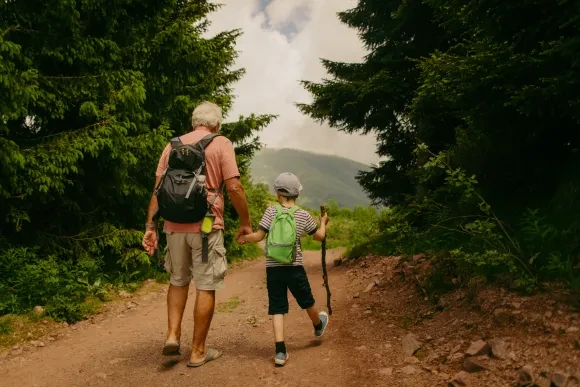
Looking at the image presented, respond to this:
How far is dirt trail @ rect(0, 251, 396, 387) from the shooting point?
4012 mm

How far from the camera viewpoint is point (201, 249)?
4.26 metres

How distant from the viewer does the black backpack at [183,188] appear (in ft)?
13.3

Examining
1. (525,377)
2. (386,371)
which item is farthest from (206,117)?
(525,377)

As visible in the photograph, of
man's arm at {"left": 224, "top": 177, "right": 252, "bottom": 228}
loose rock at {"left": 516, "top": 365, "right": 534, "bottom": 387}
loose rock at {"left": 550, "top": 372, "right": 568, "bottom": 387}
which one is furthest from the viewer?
man's arm at {"left": 224, "top": 177, "right": 252, "bottom": 228}

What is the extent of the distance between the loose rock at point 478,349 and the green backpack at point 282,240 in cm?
189

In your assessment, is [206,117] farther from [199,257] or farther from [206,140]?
[199,257]

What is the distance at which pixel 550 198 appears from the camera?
5.00m

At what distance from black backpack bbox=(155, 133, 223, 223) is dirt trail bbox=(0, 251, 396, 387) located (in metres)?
1.57

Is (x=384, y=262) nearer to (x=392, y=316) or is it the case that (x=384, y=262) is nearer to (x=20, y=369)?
(x=392, y=316)

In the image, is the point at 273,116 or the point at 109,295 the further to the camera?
the point at 273,116

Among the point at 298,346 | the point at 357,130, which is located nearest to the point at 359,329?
the point at 298,346

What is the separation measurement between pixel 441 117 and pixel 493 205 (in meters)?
3.22

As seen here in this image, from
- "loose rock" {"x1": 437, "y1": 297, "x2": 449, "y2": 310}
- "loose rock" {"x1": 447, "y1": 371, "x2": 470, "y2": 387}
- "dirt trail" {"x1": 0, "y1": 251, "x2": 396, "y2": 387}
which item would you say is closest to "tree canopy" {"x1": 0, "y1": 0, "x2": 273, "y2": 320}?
"dirt trail" {"x1": 0, "y1": 251, "x2": 396, "y2": 387}

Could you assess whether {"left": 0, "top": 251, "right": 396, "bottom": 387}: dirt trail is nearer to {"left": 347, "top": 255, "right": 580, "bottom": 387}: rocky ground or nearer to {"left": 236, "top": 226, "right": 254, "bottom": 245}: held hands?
{"left": 347, "top": 255, "right": 580, "bottom": 387}: rocky ground
